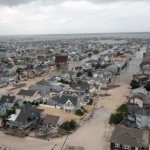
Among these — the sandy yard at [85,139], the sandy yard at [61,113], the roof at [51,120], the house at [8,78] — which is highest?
the roof at [51,120]

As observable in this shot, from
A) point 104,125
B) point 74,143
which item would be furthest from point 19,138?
point 104,125

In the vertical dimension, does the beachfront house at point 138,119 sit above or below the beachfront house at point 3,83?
above

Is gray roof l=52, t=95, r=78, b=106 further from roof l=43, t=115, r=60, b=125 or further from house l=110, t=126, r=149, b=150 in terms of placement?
house l=110, t=126, r=149, b=150

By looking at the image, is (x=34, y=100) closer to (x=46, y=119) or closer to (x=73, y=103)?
(x=73, y=103)

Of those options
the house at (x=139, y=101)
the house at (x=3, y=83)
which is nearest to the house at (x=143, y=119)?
the house at (x=139, y=101)

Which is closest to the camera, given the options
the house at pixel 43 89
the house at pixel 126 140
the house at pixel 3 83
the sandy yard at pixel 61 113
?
the house at pixel 126 140

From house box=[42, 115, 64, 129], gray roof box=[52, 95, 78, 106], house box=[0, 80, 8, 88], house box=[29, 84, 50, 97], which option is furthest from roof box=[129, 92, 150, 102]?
house box=[0, 80, 8, 88]

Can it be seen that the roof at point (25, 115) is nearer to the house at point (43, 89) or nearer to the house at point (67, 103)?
the house at point (67, 103)
